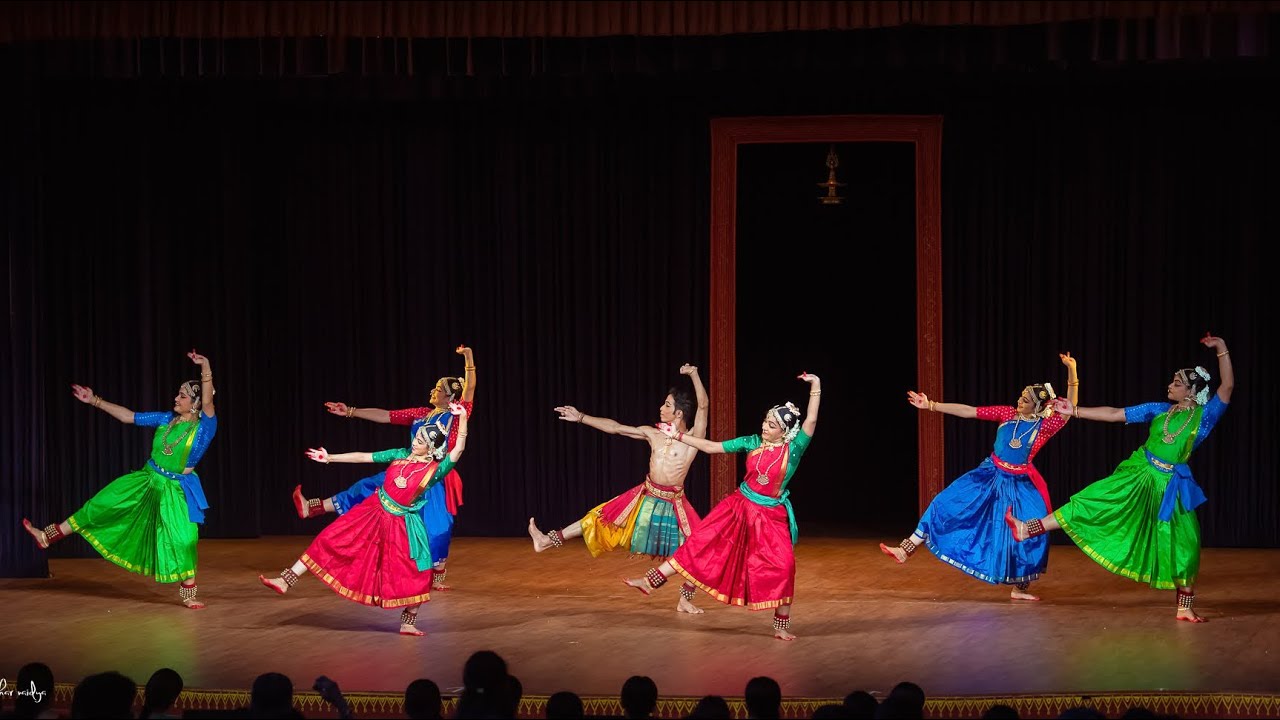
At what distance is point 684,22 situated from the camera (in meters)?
7.68

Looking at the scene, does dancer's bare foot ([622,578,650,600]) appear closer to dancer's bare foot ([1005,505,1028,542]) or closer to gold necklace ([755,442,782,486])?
gold necklace ([755,442,782,486])

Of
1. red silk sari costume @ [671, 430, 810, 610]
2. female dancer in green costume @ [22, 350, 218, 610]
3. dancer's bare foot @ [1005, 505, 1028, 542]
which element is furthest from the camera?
female dancer in green costume @ [22, 350, 218, 610]

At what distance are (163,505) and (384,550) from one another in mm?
1477

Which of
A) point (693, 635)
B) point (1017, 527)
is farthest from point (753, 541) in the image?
point (1017, 527)

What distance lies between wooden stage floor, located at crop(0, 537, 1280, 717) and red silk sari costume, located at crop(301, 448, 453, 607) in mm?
239

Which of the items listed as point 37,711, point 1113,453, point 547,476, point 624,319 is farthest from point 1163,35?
point 37,711

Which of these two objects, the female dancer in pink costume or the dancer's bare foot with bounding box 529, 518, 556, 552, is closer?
the female dancer in pink costume

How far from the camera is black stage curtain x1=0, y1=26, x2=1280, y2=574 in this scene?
950 cm

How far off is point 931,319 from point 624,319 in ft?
6.62

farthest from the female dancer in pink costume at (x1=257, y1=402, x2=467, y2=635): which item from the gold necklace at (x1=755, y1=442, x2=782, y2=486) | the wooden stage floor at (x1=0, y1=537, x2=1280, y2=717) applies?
the gold necklace at (x1=755, y1=442, x2=782, y2=486)

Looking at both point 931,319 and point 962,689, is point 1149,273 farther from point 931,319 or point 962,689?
point 962,689

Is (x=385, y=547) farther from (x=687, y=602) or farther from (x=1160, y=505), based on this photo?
(x=1160, y=505)

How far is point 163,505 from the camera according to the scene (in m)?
7.62

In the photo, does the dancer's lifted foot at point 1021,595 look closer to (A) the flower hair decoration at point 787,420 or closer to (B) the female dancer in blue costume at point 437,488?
(A) the flower hair decoration at point 787,420
